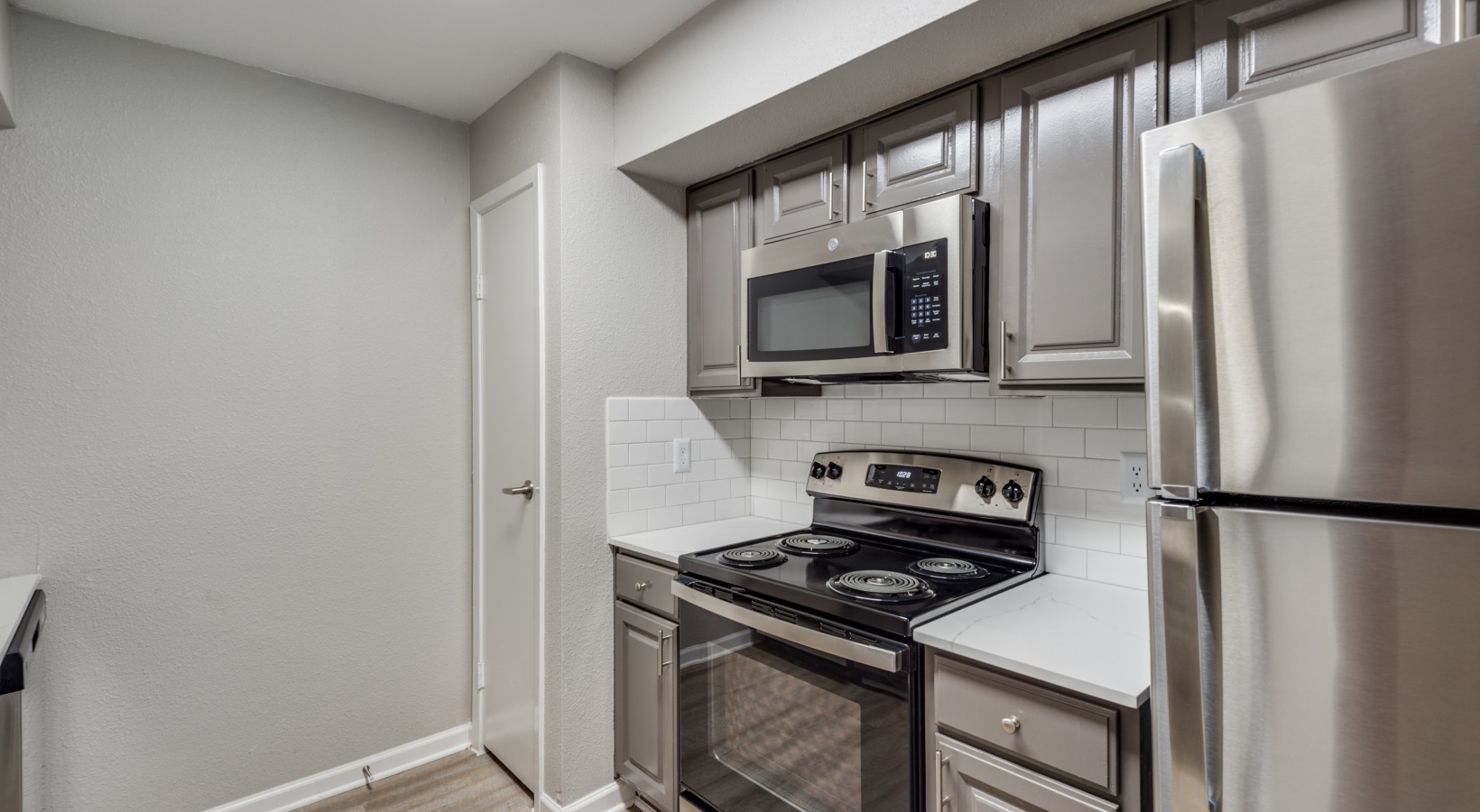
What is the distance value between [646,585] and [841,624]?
0.79m

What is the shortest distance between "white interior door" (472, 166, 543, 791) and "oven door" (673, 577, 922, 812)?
624 millimetres

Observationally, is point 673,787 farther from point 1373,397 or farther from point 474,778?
point 1373,397

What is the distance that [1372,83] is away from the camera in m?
0.74

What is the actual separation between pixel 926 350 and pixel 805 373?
0.41 metres

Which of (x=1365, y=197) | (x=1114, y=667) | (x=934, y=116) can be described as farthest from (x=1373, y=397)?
(x=934, y=116)

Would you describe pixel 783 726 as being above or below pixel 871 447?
below

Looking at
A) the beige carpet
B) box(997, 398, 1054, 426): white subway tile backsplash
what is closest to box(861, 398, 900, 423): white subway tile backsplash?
box(997, 398, 1054, 426): white subway tile backsplash

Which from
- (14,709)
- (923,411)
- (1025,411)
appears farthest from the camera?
(923,411)

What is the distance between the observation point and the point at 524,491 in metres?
2.26

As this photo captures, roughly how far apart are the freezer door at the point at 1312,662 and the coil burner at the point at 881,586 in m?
0.65

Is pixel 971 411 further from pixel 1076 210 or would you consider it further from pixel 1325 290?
pixel 1325 290

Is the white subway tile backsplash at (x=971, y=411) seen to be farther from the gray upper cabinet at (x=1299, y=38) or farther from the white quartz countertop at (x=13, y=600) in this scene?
the white quartz countertop at (x=13, y=600)

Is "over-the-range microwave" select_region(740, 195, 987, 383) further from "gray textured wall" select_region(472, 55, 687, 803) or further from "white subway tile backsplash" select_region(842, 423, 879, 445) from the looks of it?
"gray textured wall" select_region(472, 55, 687, 803)

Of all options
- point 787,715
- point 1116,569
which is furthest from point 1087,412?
point 787,715
